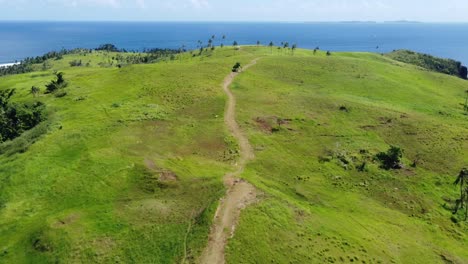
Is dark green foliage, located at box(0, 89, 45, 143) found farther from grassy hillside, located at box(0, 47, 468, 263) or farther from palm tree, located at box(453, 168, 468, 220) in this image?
palm tree, located at box(453, 168, 468, 220)

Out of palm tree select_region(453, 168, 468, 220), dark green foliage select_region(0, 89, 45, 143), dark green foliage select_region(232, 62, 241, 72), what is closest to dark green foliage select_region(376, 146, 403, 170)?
palm tree select_region(453, 168, 468, 220)

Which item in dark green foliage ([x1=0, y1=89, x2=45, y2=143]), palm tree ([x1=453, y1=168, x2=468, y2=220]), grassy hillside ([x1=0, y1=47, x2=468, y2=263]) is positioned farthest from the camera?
dark green foliage ([x1=0, y1=89, x2=45, y2=143])

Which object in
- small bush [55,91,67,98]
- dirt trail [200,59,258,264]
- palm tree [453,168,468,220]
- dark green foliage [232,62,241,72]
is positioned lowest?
palm tree [453,168,468,220]

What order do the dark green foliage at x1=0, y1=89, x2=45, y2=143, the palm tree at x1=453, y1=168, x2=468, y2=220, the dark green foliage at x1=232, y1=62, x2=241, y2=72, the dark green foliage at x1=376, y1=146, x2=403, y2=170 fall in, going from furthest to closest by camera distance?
the dark green foliage at x1=232, y1=62, x2=241, y2=72 < the dark green foliage at x1=0, y1=89, x2=45, y2=143 < the dark green foliage at x1=376, y1=146, x2=403, y2=170 < the palm tree at x1=453, y1=168, x2=468, y2=220

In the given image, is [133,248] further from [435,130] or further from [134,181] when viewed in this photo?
[435,130]

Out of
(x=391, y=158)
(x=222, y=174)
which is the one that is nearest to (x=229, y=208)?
(x=222, y=174)

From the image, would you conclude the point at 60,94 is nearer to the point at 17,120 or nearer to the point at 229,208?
the point at 17,120
